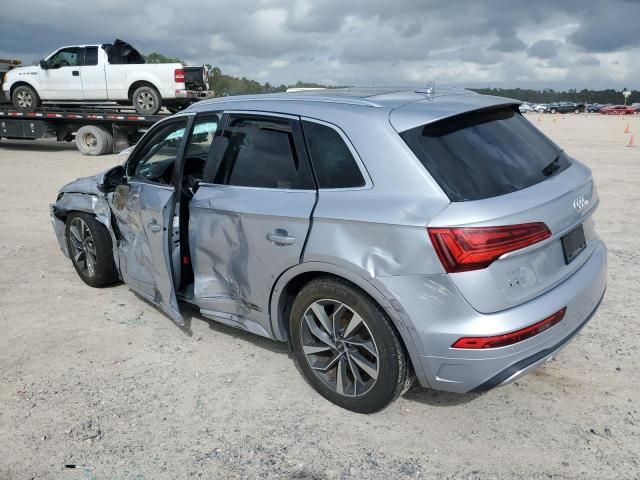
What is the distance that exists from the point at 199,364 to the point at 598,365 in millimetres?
2711

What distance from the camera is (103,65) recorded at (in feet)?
48.6

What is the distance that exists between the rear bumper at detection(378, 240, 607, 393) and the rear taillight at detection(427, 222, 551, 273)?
11 centimetres

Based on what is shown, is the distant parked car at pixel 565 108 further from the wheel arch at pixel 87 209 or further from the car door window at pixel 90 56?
the wheel arch at pixel 87 209

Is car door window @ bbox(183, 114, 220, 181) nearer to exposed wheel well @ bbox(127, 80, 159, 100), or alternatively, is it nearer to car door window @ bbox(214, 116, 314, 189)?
car door window @ bbox(214, 116, 314, 189)

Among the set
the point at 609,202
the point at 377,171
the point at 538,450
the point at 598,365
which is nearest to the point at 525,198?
the point at 377,171

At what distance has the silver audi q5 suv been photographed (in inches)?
102

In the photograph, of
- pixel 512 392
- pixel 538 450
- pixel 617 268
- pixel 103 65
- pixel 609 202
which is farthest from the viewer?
pixel 103 65

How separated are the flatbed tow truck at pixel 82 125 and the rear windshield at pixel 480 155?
43.5 feet

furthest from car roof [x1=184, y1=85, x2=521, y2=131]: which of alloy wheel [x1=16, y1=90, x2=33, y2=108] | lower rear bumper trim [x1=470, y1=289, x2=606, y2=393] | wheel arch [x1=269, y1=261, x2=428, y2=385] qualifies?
alloy wheel [x1=16, y1=90, x2=33, y2=108]

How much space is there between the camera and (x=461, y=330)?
2.60 m

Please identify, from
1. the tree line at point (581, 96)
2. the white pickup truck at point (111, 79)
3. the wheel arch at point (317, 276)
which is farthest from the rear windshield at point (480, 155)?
the tree line at point (581, 96)

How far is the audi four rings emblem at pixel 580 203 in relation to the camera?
117 inches

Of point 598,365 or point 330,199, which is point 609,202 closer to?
point 598,365

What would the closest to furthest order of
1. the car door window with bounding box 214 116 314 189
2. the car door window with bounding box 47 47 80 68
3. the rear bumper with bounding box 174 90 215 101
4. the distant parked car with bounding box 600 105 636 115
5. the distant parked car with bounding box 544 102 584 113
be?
1. the car door window with bounding box 214 116 314 189
2. the rear bumper with bounding box 174 90 215 101
3. the car door window with bounding box 47 47 80 68
4. the distant parked car with bounding box 600 105 636 115
5. the distant parked car with bounding box 544 102 584 113
